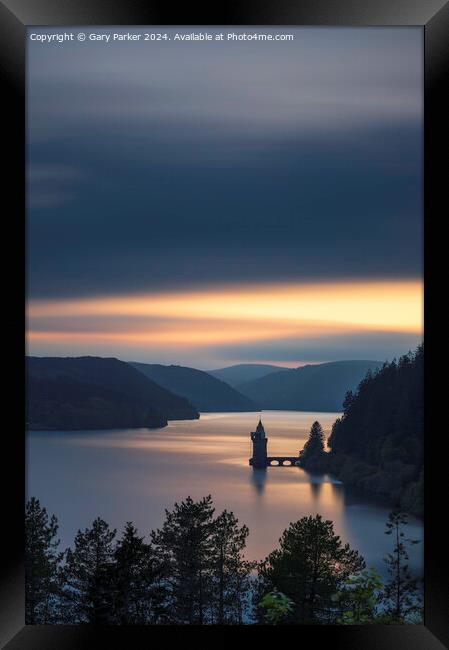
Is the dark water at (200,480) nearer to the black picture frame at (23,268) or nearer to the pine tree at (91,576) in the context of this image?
the pine tree at (91,576)

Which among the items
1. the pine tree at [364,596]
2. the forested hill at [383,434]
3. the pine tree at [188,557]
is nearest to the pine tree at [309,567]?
the pine tree at [188,557]

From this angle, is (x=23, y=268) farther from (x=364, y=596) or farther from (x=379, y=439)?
(x=379, y=439)

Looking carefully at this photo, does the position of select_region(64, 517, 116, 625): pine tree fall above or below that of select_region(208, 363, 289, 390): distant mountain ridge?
below

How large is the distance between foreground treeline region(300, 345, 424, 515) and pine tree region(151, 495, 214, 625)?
39.0 inches

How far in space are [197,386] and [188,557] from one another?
1.24 meters

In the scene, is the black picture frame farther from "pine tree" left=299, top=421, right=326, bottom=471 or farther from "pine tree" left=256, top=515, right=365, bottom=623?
"pine tree" left=299, top=421, right=326, bottom=471

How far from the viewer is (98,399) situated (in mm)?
5543

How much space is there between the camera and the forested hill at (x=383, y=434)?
5051 mm

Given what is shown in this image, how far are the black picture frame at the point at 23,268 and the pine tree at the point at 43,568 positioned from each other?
4.04ft

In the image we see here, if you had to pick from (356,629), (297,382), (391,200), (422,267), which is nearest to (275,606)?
(356,629)

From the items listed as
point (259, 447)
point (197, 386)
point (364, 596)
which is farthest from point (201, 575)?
point (364, 596)

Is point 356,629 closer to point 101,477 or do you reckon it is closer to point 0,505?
point 0,505

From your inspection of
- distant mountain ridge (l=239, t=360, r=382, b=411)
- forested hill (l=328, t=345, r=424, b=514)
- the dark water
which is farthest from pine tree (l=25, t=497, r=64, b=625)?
forested hill (l=328, t=345, r=424, b=514)

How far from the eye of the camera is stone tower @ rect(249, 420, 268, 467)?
18.1 feet
